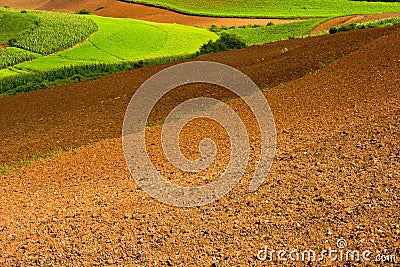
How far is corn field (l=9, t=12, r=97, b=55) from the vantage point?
4669 cm

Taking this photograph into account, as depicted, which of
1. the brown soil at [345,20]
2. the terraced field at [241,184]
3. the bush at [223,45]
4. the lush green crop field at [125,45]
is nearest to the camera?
the terraced field at [241,184]

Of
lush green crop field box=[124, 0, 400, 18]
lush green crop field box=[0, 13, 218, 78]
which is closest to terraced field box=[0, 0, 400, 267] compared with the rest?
lush green crop field box=[0, 13, 218, 78]

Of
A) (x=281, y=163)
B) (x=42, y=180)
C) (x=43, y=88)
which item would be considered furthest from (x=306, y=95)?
(x=43, y=88)

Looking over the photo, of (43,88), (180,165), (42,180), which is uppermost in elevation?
(180,165)

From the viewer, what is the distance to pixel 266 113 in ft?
42.8

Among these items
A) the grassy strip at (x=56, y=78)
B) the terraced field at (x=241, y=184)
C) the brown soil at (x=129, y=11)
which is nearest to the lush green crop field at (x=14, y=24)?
the grassy strip at (x=56, y=78)

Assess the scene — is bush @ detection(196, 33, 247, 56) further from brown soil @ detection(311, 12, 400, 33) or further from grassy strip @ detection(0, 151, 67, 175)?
grassy strip @ detection(0, 151, 67, 175)

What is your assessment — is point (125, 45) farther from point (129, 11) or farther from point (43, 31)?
point (129, 11)

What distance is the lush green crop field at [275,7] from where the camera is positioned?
6531 centimetres

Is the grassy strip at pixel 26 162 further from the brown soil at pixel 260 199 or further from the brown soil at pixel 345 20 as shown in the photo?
the brown soil at pixel 345 20

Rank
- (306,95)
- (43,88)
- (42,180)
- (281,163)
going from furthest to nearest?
(43,88)
(306,95)
(42,180)
(281,163)

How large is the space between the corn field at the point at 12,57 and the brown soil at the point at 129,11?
935 inches

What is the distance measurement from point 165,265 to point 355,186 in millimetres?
3271

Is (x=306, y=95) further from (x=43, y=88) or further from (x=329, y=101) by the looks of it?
(x=43, y=88)
